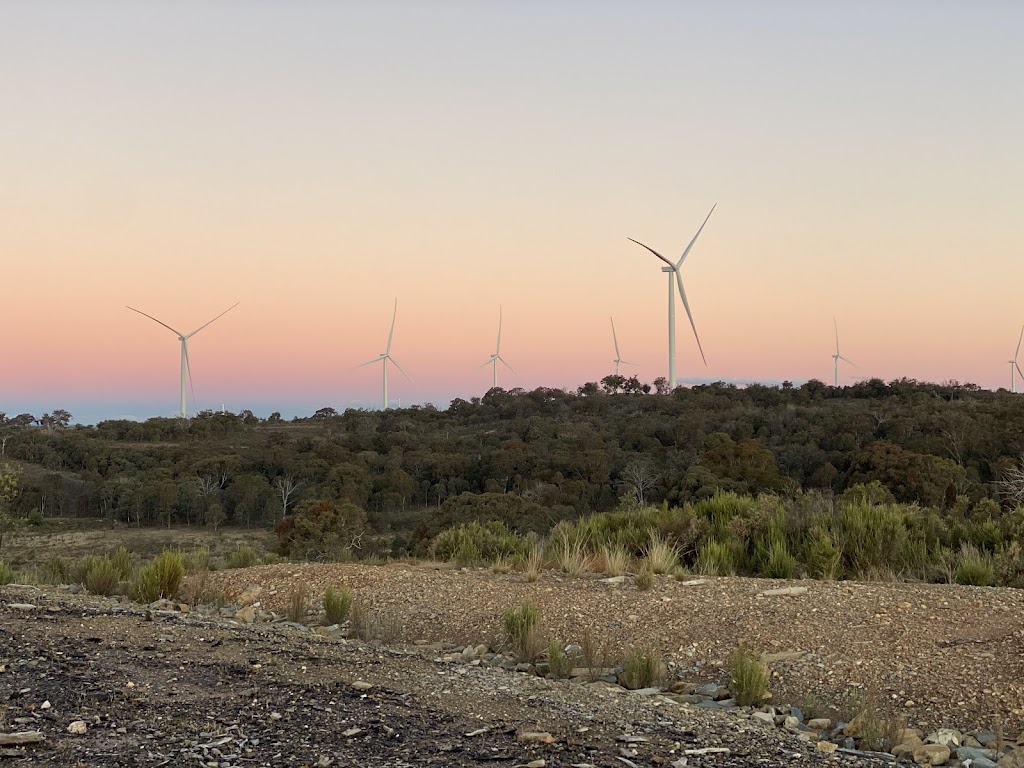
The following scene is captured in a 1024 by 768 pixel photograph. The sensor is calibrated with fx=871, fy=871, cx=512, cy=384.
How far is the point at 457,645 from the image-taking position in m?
9.05

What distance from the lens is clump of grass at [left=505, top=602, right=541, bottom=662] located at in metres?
8.27

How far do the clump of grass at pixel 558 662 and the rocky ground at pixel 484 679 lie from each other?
0.31 meters

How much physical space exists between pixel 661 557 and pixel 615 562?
2.33ft

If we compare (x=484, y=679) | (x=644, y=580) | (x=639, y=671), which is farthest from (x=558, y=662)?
(x=644, y=580)

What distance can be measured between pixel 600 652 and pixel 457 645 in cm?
165

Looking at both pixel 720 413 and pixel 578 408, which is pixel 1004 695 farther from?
pixel 578 408

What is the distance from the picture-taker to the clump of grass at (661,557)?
1223cm

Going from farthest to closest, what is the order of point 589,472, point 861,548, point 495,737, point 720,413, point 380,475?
point 720,413
point 380,475
point 589,472
point 861,548
point 495,737

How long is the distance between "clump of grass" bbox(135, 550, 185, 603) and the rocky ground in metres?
0.61

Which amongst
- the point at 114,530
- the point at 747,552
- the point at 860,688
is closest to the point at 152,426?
the point at 114,530

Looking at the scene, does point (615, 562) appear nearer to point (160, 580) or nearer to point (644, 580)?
point (644, 580)

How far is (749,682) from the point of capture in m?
6.90

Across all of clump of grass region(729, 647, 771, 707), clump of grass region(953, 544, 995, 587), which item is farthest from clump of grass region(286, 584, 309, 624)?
clump of grass region(953, 544, 995, 587)

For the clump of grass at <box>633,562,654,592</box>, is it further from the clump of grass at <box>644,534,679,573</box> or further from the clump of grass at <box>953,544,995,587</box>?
the clump of grass at <box>953,544,995,587</box>
